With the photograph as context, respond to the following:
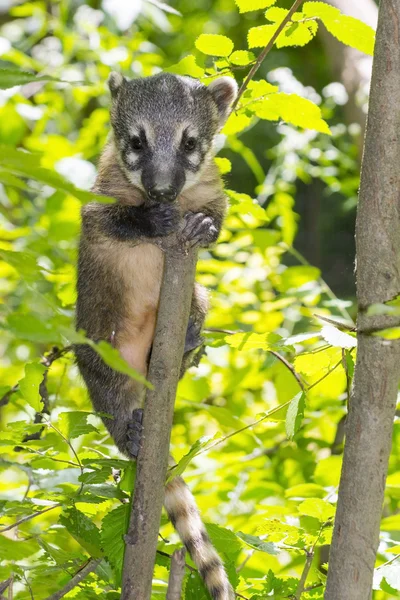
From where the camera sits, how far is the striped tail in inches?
81.1

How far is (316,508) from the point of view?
1842 mm

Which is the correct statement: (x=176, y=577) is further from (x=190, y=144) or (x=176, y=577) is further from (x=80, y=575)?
(x=190, y=144)

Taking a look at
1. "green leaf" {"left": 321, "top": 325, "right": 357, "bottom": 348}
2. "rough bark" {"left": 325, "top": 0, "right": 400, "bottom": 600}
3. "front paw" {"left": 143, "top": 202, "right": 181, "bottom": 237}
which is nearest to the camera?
"rough bark" {"left": 325, "top": 0, "right": 400, "bottom": 600}

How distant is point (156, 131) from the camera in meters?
2.93

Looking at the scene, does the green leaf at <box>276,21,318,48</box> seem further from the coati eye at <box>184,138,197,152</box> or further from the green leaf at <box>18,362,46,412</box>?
the green leaf at <box>18,362,46,412</box>

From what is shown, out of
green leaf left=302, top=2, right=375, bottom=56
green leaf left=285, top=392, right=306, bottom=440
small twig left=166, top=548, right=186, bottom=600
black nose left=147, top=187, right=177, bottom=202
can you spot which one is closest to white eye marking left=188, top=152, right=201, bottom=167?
black nose left=147, top=187, right=177, bottom=202

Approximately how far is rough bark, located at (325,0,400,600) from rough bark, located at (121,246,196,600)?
41 cm

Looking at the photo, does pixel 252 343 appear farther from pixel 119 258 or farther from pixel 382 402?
pixel 119 258

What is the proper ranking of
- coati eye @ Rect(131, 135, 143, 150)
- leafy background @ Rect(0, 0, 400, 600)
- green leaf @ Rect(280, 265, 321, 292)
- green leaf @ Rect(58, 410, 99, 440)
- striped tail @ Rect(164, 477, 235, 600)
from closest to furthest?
leafy background @ Rect(0, 0, 400, 600)
green leaf @ Rect(58, 410, 99, 440)
striped tail @ Rect(164, 477, 235, 600)
coati eye @ Rect(131, 135, 143, 150)
green leaf @ Rect(280, 265, 321, 292)

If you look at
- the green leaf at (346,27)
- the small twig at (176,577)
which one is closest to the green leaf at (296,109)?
the green leaf at (346,27)

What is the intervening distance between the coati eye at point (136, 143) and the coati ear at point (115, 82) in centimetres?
37

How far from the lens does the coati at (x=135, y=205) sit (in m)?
2.90

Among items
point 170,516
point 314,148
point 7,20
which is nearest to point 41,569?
point 170,516

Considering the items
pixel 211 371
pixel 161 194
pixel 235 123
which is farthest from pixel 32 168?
pixel 211 371
